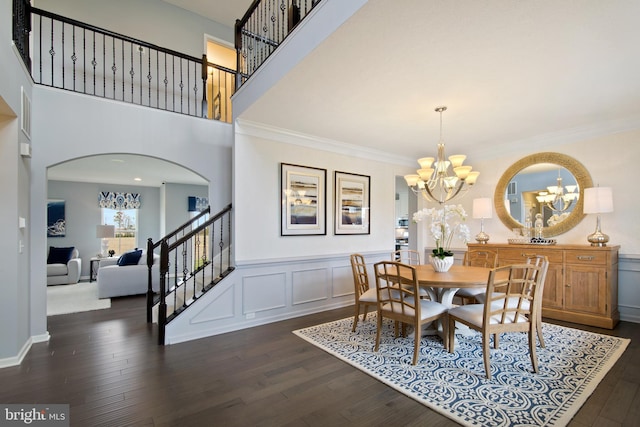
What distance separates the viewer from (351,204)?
196 inches

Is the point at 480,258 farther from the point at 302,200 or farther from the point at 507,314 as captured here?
the point at 302,200

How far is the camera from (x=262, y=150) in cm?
406

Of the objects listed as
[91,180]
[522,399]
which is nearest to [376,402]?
[522,399]

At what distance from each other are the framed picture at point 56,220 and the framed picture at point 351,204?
7832 millimetres

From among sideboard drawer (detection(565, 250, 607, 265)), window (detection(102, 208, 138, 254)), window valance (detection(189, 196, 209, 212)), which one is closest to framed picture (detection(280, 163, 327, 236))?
sideboard drawer (detection(565, 250, 607, 265))

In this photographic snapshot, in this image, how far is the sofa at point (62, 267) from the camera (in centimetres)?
668

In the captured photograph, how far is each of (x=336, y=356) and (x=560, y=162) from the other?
442 centimetres

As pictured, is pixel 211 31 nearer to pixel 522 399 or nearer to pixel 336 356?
pixel 336 356

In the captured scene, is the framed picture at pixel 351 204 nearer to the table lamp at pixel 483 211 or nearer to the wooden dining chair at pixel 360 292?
the wooden dining chair at pixel 360 292

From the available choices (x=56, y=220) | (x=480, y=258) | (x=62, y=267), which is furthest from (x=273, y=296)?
(x=56, y=220)

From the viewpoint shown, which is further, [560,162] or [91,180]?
[91,180]

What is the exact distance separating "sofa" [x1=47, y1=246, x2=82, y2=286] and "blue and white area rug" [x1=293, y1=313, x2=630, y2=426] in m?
6.47

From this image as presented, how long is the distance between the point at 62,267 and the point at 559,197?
396 inches

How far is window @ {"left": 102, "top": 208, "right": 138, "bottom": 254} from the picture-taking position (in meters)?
8.61
